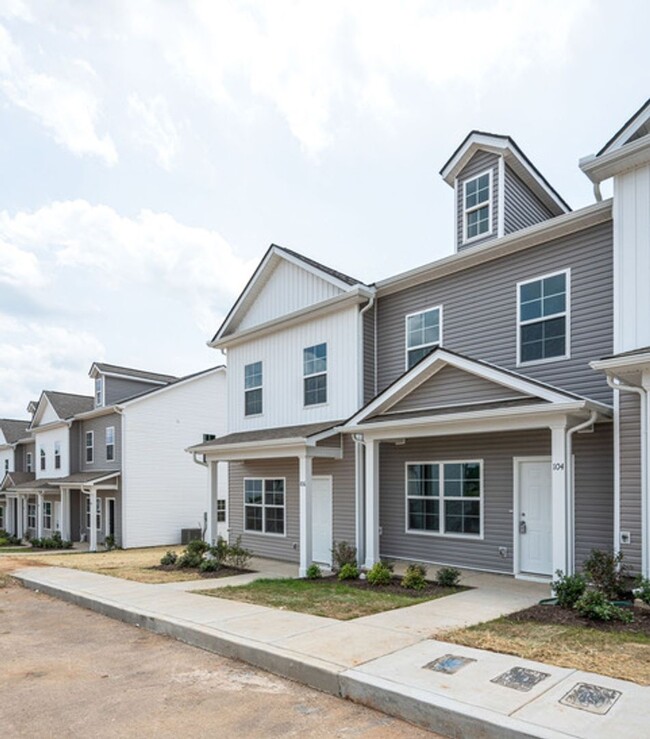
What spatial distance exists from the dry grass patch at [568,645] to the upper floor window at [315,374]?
7.75 meters

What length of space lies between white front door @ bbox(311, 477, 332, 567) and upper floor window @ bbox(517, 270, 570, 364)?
5.59 meters

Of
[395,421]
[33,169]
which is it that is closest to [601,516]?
[395,421]

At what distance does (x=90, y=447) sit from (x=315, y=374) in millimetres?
16040

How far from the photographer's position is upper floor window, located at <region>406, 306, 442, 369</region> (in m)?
12.4

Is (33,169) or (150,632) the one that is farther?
(33,169)

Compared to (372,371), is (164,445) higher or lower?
lower

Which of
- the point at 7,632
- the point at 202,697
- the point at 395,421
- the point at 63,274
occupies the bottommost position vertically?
the point at 7,632

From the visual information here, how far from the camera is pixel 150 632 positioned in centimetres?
764

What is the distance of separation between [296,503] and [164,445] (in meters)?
11.4

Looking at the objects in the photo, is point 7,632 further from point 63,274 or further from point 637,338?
point 63,274

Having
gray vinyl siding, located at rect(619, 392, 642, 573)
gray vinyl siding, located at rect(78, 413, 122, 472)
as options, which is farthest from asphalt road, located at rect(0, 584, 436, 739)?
gray vinyl siding, located at rect(78, 413, 122, 472)

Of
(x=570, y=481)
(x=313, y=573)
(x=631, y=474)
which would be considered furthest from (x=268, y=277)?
(x=631, y=474)

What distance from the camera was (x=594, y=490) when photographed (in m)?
9.52

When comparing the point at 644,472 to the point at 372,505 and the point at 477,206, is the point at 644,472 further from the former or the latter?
the point at 477,206
